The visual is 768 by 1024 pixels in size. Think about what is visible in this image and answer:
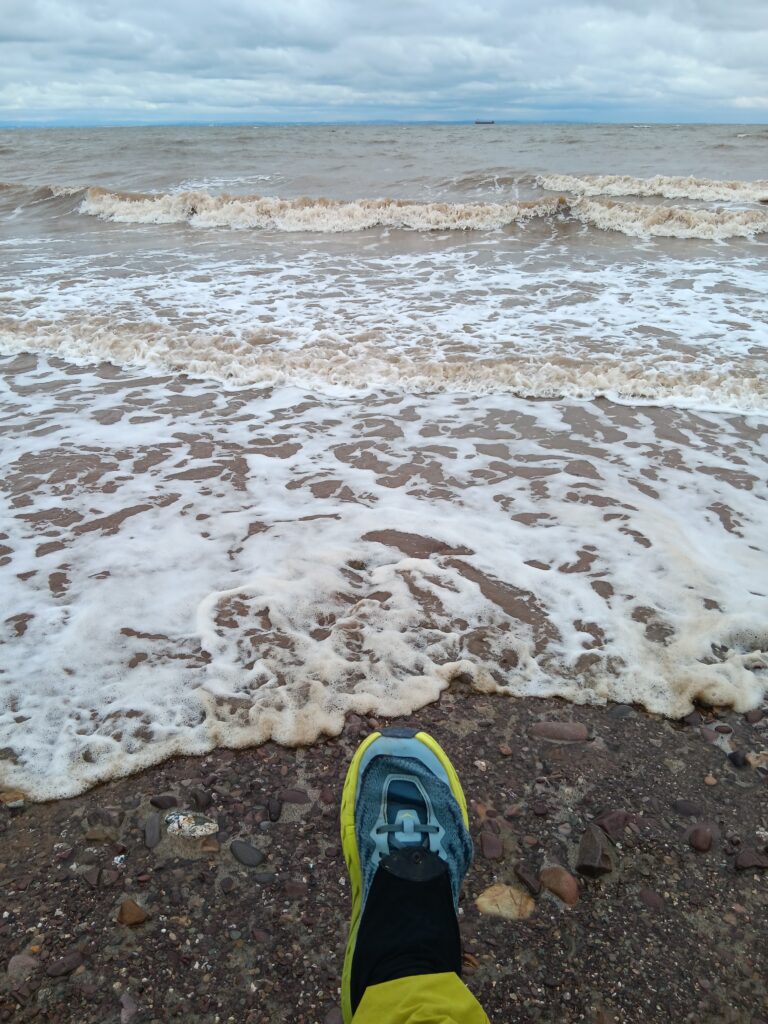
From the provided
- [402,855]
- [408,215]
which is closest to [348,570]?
[402,855]

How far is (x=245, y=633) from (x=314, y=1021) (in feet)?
4.98

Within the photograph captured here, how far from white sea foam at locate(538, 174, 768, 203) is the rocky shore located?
16.1 meters

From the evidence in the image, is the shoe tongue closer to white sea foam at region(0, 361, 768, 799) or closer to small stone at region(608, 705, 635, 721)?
white sea foam at region(0, 361, 768, 799)

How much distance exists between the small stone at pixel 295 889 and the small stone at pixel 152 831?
1.45ft

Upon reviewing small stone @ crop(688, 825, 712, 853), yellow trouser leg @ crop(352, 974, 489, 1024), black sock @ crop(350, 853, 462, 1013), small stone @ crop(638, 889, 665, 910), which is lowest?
small stone @ crop(638, 889, 665, 910)

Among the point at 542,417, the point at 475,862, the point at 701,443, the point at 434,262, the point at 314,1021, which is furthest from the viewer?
the point at 434,262

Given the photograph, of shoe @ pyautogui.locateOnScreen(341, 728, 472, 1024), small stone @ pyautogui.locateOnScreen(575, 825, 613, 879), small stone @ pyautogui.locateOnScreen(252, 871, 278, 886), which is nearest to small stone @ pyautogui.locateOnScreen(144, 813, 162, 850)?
small stone @ pyautogui.locateOnScreen(252, 871, 278, 886)

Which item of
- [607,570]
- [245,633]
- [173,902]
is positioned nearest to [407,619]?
[245,633]

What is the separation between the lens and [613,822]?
2.02m

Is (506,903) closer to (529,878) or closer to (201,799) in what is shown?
(529,878)

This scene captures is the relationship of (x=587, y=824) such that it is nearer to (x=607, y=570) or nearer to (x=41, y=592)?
(x=607, y=570)

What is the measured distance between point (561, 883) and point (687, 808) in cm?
52

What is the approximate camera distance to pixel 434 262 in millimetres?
10062

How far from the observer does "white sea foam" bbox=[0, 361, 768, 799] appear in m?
2.51
